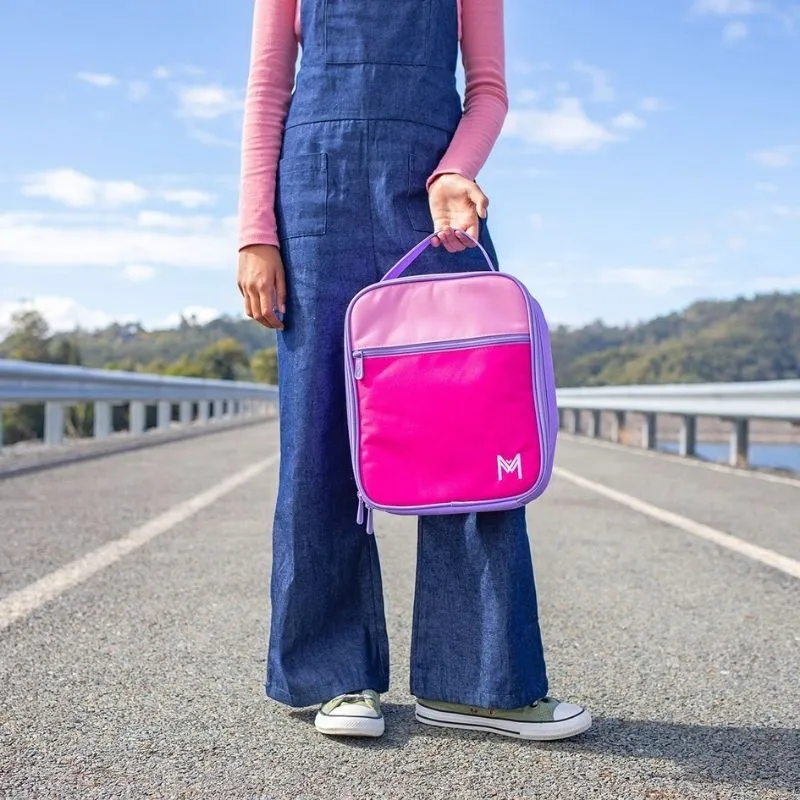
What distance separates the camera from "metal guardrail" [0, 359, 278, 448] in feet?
29.7

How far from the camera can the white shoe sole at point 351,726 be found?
7.42ft

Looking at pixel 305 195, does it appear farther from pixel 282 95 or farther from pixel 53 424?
pixel 53 424

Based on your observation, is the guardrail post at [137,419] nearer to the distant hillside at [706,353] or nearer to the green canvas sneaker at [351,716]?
the distant hillside at [706,353]

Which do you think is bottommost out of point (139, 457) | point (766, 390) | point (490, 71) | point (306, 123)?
point (139, 457)

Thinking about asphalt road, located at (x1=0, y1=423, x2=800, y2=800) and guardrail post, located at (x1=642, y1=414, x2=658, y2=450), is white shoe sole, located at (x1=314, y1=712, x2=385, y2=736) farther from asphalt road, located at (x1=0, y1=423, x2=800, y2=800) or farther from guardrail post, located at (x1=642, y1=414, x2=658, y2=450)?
guardrail post, located at (x1=642, y1=414, x2=658, y2=450)

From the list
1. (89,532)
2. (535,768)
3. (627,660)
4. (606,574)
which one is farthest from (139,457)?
(535,768)

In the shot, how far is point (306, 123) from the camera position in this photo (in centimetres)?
235

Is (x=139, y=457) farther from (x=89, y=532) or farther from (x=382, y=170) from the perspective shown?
(x=382, y=170)

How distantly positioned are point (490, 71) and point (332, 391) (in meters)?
0.82

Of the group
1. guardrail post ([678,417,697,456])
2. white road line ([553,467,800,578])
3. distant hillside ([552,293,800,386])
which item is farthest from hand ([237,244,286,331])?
guardrail post ([678,417,697,456])

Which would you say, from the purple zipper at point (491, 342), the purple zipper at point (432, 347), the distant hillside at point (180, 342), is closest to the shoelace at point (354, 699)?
the purple zipper at point (491, 342)

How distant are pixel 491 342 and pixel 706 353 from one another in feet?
150

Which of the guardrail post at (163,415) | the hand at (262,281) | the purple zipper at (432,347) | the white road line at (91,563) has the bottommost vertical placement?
the white road line at (91,563)

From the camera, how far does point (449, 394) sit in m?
2.18
